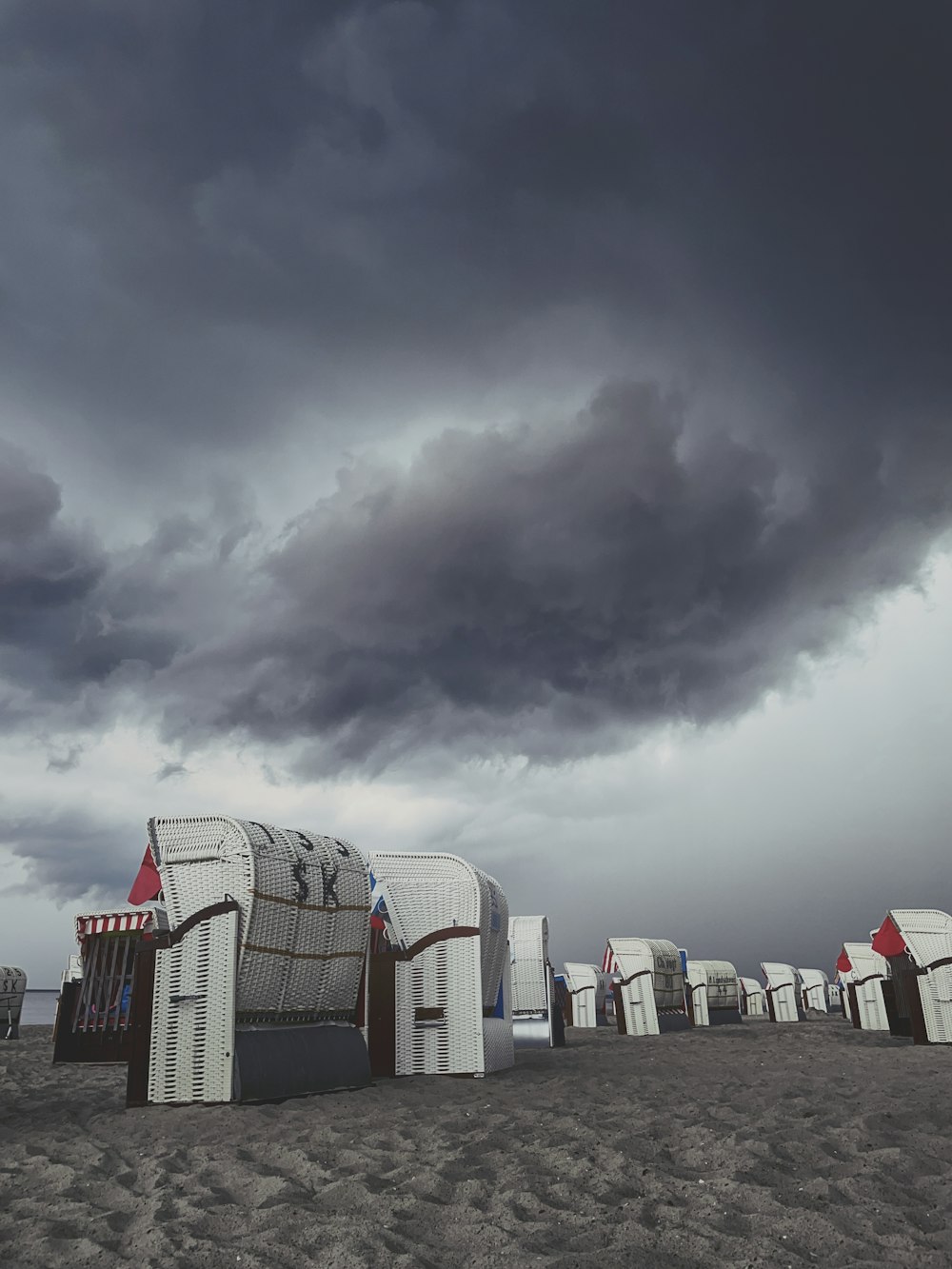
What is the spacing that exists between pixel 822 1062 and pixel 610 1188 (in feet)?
22.7

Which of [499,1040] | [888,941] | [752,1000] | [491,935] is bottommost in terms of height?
[752,1000]

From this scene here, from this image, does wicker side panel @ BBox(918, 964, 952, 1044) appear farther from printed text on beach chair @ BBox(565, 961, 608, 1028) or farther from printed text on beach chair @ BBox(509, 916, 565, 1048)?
printed text on beach chair @ BBox(565, 961, 608, 1028)

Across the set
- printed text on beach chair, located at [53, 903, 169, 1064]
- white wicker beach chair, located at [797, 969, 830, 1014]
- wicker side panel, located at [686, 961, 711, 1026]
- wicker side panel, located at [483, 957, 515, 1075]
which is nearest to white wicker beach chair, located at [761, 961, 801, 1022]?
wicker side panel, located at [686, 961, 711, 1026]

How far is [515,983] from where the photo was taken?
1653 centimetres

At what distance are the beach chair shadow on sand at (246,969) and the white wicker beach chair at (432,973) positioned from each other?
0.59 metres

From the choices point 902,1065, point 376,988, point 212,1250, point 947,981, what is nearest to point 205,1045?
point 376,988

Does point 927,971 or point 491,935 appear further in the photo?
point 927,971

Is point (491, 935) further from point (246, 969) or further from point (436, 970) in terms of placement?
point (246, 969)

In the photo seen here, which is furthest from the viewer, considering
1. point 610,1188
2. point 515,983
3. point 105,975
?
point 515,983

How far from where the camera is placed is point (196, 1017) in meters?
7.25

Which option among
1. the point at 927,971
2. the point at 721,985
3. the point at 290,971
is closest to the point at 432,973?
the point at 290,971

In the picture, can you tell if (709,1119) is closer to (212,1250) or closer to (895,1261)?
(895,1261)

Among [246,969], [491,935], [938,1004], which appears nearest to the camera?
[246,969]

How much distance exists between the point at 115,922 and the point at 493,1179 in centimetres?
956
